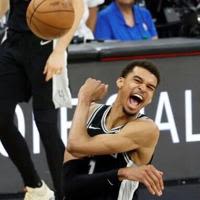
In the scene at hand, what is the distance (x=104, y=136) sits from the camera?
12.0ft

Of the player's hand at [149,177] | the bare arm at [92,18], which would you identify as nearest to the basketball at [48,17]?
the player's hand at [149,177]

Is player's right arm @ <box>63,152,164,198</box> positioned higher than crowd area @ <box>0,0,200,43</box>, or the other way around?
player's right arm @ <box>63,152,164,198</box>

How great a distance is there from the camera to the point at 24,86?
16.0ft

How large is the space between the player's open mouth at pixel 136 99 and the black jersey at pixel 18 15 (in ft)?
4.44

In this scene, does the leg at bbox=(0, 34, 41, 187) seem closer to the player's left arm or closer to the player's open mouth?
the player's left arm

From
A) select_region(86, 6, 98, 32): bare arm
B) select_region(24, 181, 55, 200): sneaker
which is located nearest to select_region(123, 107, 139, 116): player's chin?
select_region(24, 181, 55, 200): sneaker

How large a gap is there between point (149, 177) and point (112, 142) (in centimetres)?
34

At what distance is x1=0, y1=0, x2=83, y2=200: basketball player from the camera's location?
4.82m

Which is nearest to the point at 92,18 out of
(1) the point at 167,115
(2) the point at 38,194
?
(1) the point at 167,115

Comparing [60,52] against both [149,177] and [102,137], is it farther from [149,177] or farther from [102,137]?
[149,177]

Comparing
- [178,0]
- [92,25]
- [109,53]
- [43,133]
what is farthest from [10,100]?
[178,0]

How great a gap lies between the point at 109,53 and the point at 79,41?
0.57 meters

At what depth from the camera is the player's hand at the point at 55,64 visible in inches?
180

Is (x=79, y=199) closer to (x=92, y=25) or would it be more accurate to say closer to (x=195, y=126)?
(x=195, y=126)
